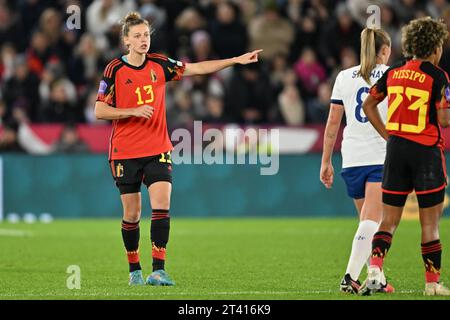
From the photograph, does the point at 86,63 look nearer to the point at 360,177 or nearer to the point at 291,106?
the point at 291,106

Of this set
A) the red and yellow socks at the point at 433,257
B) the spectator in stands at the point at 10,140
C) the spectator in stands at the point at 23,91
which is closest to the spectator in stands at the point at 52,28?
the spectator in stands at the point at 23,91

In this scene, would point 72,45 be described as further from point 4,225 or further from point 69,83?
point 4,225

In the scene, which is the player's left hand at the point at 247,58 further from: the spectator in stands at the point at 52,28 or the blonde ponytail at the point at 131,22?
the spectator in stands at the point at 52,28

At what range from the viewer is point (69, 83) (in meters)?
21.0

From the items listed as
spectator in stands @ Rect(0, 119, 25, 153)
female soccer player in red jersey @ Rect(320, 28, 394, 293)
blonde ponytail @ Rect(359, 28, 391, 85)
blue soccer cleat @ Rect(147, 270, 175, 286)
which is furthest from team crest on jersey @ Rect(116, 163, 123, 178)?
spectator in stands @ Rect(0, 119, 25, 153)

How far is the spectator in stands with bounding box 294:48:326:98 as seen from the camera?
69.5ft

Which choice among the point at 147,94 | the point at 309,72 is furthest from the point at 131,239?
the point at 309,72

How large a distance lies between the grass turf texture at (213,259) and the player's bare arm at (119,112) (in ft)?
4.62

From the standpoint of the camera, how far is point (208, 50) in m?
21.1

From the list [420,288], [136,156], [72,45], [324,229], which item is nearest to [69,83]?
[72,45]

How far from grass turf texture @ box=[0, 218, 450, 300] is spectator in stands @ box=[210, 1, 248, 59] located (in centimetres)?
386

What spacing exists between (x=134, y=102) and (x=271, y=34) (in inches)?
476

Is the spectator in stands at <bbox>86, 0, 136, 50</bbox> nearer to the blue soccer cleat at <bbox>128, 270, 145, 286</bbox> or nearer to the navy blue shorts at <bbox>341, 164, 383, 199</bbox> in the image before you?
Answer: the blue soccer cleat at <bbox>128, 270, 145, 286</bbox>

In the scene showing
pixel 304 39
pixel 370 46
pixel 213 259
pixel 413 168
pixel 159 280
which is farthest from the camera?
pixel 304 39
